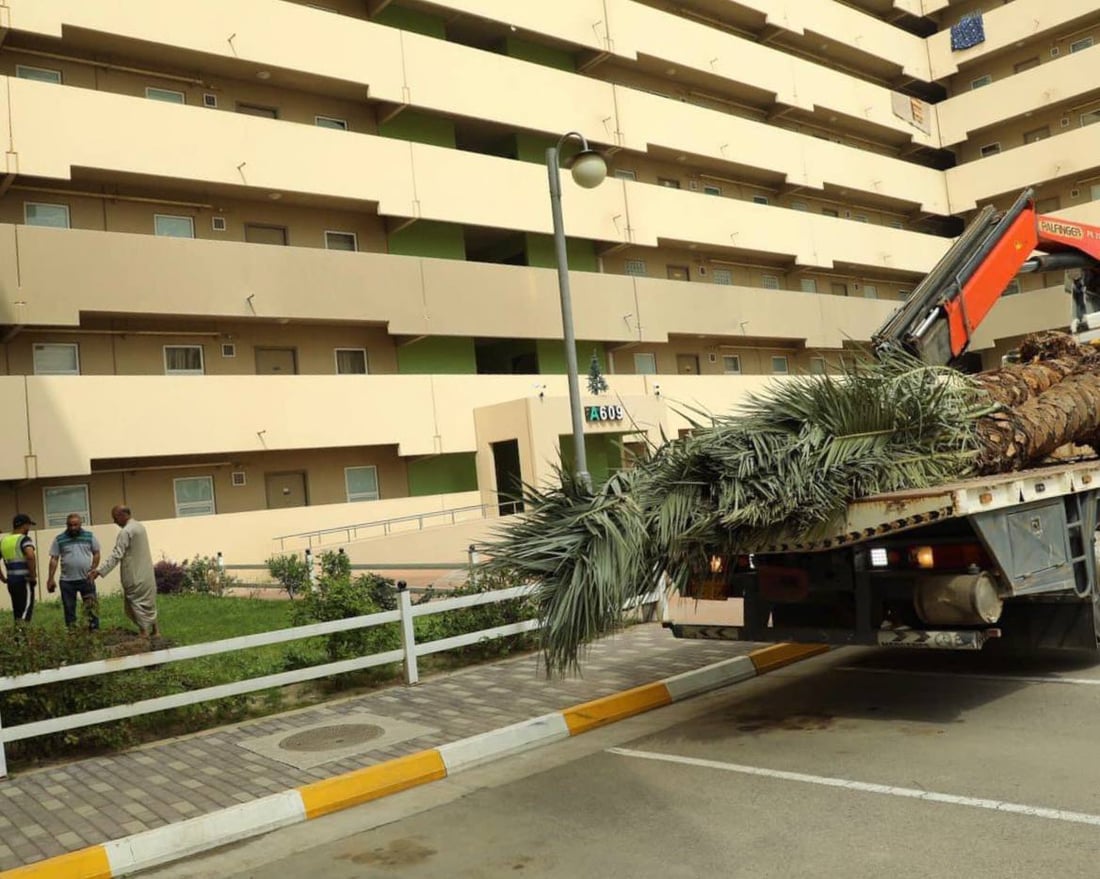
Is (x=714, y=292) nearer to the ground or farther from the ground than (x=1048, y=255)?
farther from the ground

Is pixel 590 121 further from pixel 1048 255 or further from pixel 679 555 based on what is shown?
pixel 679 555

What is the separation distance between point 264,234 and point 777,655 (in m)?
19.2

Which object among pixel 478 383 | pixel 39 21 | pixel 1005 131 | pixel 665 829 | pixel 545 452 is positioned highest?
pixel 1005 131

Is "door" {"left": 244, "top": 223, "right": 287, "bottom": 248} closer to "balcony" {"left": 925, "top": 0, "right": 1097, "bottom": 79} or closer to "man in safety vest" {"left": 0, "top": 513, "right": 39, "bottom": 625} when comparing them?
"man in safety vest" {"left": 0, "top": 513, "right": 39, "bottom": 625}

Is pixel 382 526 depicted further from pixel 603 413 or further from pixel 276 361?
pixel 603 413

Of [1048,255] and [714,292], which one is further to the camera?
[714,292]

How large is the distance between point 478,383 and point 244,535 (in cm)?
737

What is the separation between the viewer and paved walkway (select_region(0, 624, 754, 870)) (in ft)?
18.9

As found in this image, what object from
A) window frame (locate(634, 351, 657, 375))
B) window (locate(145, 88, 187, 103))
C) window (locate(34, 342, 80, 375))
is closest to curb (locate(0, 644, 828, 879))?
window (locate(34, 342, 80, 375))

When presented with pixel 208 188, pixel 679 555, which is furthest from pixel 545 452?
pixel 679 555

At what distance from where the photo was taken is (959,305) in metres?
9.82

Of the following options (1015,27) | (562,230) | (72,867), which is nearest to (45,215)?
(562,230)

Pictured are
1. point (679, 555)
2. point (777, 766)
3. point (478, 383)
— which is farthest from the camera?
point (478, 383)

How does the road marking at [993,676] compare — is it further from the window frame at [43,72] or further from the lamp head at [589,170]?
the window frame at [43,72]
